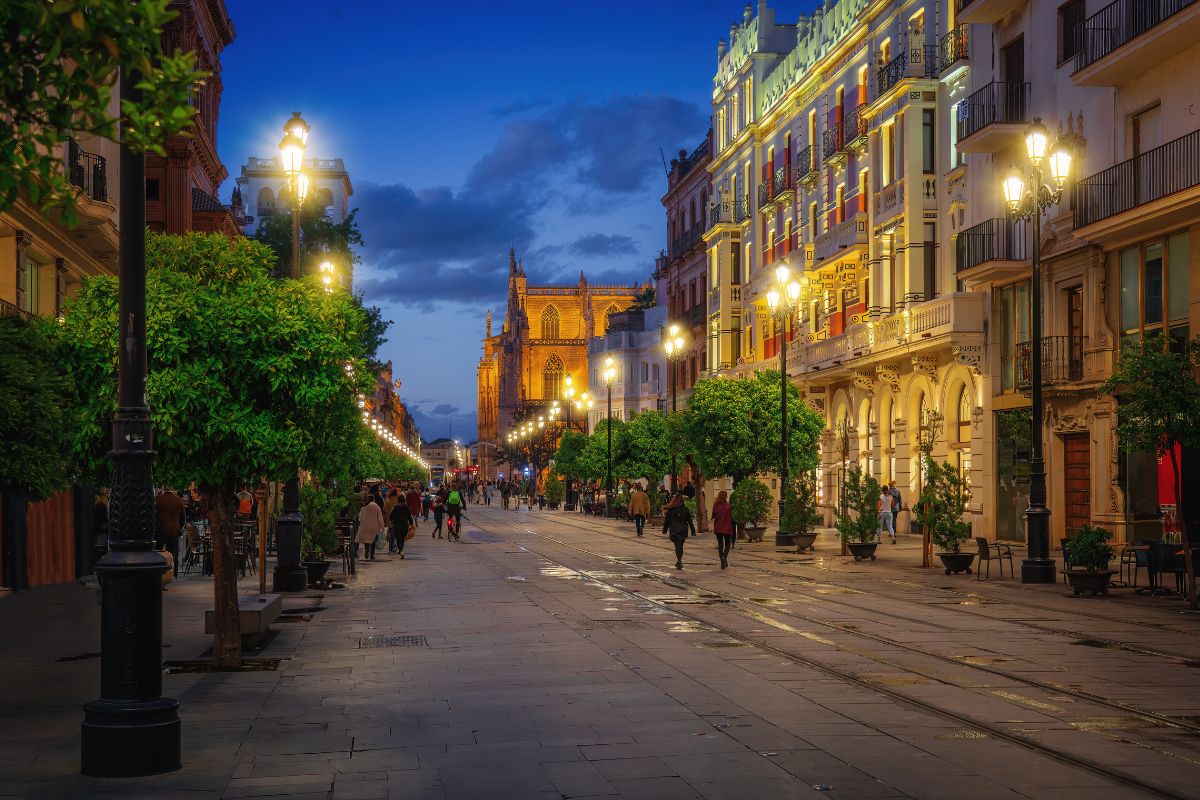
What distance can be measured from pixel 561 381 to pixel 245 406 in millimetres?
156444

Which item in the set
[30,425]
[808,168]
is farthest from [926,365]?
[30,425]

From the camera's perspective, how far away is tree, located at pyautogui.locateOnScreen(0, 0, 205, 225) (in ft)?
18.1

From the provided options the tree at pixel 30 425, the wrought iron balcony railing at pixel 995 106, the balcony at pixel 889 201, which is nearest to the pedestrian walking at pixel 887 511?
the balcony at pixel 889 201

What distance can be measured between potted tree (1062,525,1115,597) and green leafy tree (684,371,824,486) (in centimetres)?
2084

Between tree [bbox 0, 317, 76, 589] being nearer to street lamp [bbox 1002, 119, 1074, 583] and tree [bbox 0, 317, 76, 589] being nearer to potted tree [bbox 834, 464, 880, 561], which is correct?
street lamp [bbox 1002, 119, 1074, 583]

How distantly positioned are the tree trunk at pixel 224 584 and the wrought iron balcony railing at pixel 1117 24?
19670 millimetres

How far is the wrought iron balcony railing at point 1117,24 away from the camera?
87.0ft

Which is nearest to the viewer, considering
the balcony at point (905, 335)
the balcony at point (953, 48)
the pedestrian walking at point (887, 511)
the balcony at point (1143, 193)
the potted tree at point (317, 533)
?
the potted tree at point (317, 533)

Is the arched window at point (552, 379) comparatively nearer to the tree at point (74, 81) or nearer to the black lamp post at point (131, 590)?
the black lamp post at point (131, 590)

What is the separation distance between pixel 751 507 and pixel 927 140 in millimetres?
11862

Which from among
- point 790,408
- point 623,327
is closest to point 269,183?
point 623,327

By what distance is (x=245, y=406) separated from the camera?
44.1 feet

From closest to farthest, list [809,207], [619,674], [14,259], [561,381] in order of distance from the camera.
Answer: [619,674], [14,259], [809,207], [561,381]

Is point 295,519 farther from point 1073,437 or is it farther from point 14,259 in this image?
point 1073,437
